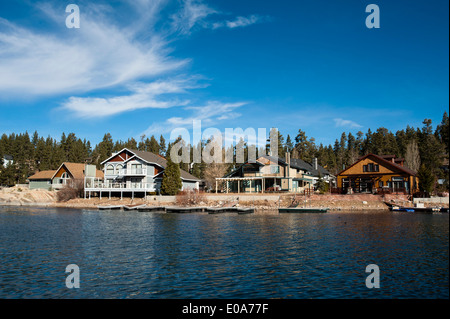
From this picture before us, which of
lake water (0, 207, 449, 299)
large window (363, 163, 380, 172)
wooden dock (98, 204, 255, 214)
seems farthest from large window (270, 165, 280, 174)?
lake water (0, 207, 449, 299)

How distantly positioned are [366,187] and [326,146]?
219 feet

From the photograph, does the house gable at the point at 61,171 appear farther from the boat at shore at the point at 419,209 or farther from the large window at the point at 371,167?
the boat at shore at the point at 419,209

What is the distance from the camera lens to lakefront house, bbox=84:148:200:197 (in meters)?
63.8

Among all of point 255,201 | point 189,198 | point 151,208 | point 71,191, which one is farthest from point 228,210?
point 71,191

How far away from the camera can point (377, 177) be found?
59375mm

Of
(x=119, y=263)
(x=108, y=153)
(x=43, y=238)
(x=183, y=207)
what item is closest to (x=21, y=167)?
(x=108, y=153)

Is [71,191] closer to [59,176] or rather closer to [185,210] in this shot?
[59,176]

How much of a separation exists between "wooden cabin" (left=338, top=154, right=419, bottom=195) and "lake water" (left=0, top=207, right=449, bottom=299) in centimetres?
2936

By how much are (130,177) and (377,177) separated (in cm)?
4939

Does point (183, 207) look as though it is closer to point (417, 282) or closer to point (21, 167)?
point (417, 282)

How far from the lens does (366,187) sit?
2361 inches

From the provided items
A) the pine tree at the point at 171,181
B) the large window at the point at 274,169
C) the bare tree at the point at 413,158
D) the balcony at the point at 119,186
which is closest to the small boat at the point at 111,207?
the balcony at the point at 119,186

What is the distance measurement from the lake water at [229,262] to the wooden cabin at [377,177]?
29.4 meters
